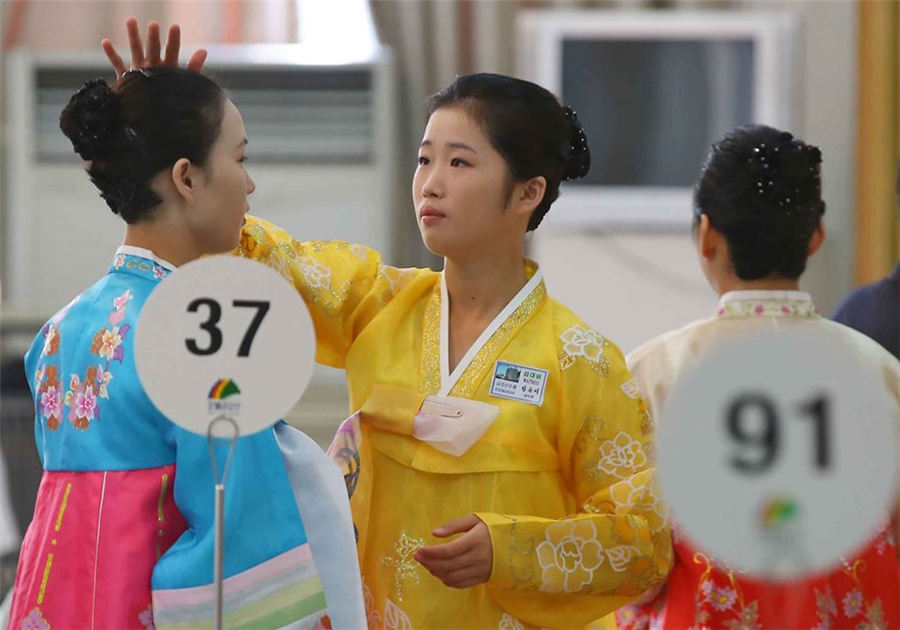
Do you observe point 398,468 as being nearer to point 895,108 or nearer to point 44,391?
point 44,391

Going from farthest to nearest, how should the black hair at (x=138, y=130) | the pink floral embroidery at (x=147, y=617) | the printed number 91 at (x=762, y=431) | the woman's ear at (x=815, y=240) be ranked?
the woman's ear at (x=815, y=240), the black hair at (x=138, y=130), the pink floral embroidery at (x=147, y=617), the printed number 91 at (x=762, y=431)

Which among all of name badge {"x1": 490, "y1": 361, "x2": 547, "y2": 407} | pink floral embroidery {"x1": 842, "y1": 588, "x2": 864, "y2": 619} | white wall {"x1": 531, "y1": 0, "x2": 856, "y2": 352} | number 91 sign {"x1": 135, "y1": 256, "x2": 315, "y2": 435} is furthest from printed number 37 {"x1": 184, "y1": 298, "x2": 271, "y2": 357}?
white wall {"x1": 531, "y1": 0, "x2": 856, "y2": 352}

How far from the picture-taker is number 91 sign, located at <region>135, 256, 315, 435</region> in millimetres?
1109

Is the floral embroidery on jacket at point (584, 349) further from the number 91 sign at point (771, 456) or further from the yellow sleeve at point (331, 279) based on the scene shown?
the number 91 sign at point (771, 456)

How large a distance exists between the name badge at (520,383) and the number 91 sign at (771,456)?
1.54 ft

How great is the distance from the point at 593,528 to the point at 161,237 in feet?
1.79

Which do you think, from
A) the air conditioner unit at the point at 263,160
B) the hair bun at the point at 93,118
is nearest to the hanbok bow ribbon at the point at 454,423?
the hair bun at the point at 93,118

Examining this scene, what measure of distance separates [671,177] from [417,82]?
2.51 ft

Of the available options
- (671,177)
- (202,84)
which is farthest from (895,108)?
(202,84)

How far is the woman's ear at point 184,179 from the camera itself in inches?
52.4

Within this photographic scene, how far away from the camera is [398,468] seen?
1.44 m

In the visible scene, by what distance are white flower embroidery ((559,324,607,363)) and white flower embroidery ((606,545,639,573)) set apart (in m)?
0.21

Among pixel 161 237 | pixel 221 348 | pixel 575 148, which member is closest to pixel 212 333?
pixel 221 348

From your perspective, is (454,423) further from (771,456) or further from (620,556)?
(771,456)
